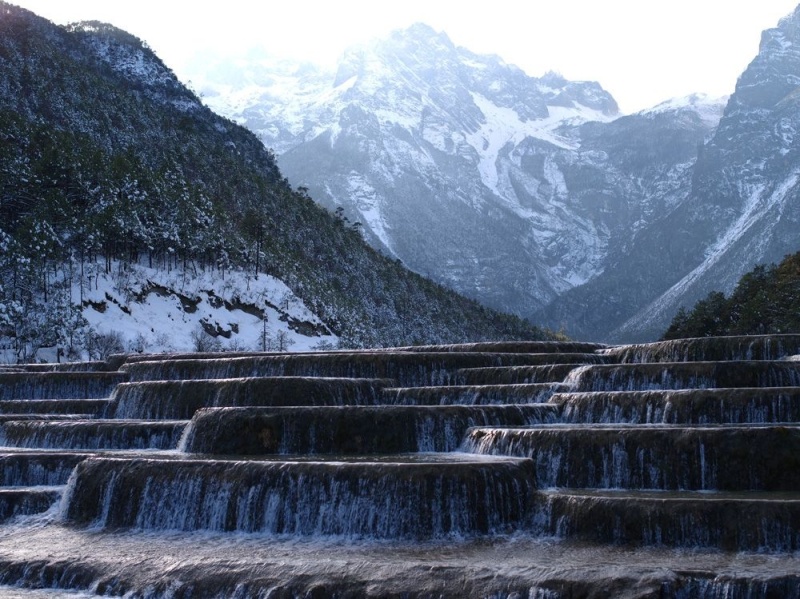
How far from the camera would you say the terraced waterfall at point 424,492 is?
2169 cm

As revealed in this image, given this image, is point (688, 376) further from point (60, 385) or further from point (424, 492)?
point (60, 385)

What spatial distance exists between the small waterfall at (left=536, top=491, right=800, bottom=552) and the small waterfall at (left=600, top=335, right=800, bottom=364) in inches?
900

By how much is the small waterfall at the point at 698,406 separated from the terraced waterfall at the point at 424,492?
6 cm

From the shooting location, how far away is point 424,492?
85.6 ft

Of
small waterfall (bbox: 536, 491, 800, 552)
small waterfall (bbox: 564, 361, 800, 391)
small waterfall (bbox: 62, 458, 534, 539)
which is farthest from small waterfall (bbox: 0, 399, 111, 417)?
small waterfall (bbox: 536, 491, 800, 552)

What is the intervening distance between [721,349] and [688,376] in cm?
920

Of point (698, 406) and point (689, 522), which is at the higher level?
point (698, 406)

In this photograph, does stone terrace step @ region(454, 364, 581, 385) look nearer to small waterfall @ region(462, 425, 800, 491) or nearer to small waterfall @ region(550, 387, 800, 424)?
small waterfall @ region(550, 387, 800, 424)

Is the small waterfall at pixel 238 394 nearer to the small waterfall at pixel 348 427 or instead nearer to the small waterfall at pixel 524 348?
the small waterfall at pixel 348 427

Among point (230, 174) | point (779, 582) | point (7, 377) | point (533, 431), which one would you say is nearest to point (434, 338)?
point (230, 174)

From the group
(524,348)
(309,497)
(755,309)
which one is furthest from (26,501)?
(755,309)

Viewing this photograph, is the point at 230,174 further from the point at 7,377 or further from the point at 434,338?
the point at 7,377

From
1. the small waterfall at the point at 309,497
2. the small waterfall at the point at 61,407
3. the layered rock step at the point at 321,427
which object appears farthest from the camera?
the small waterfall at the point at 61,407

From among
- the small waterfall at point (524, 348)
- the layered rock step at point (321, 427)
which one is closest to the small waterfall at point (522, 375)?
the layered rock step at point (321, 427)
